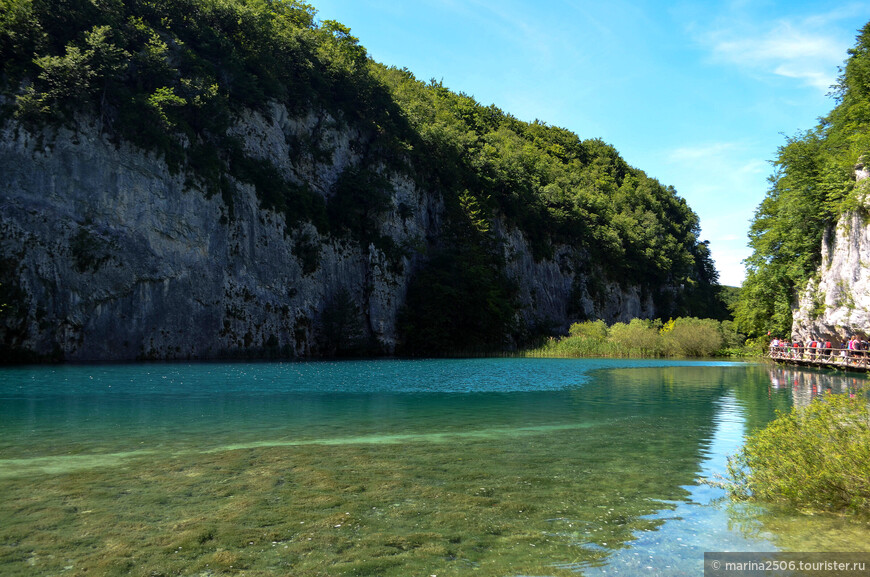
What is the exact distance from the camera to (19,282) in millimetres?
34562

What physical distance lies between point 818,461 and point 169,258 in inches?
1615

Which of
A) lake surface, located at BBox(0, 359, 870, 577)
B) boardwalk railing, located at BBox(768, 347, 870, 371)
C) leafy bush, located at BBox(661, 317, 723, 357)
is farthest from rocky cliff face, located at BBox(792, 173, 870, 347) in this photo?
lake surface, located at BBox(0, 359, 870, 577)

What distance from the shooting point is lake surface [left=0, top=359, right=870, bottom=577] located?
532 cm

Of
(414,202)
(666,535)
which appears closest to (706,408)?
(666,535)

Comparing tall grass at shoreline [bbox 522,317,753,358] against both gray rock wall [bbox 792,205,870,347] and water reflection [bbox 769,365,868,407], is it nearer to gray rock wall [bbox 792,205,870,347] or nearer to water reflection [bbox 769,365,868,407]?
gray rock wall [bbox 792,205,870,347]

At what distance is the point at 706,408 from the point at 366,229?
42.7 meters

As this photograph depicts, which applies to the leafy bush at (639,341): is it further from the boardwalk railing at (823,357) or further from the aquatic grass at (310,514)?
the aquatic grass at (310,514)

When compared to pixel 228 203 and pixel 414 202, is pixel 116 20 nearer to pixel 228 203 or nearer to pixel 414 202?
pixel 228 203

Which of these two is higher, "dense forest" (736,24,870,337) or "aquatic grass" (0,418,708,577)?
"dense forest" (736,24,870,337)

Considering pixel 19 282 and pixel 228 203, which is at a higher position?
pixel 228 203

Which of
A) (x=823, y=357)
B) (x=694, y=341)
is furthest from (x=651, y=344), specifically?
(x=823, y=357)

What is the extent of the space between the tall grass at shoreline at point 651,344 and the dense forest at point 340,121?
7545 millimetres

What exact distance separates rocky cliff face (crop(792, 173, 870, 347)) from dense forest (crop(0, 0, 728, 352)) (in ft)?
8.49

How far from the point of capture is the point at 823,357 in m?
33.6
